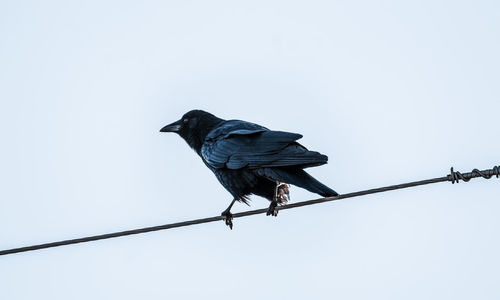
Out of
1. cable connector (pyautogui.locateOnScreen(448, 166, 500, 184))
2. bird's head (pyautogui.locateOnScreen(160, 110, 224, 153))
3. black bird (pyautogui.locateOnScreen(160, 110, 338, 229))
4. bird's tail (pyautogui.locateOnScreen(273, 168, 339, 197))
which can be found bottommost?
cable connector (pyautogui.locateOnScreen(448, 166, 500, 184))

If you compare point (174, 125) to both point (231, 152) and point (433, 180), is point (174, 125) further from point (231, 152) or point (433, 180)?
point (433, 180)

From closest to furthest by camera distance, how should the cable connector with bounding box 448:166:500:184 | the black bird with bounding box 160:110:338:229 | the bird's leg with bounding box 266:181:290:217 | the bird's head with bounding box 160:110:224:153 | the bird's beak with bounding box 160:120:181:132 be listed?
1. the cable connector with bounding box 448:166:500:184
2. the black bird with bounding box 160:110:338:229
3. the bird's leg with bounding box 266:181:290:217
4. the bird's head with bounding box 160:110:224:153
5. the bird's beak with bounding box 160:120:181:132

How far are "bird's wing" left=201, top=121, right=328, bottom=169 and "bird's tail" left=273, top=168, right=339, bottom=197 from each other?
0.28 ft

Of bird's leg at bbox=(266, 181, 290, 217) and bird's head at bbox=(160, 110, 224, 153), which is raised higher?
bird's head at bbox=(160, 110, 224, 153)

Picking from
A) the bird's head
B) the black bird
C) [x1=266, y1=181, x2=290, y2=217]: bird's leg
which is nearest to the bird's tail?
the black bird

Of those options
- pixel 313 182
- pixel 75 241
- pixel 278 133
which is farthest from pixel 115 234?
pixel 278 133

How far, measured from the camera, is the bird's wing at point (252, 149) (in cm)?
725

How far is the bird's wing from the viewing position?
7.25 meters

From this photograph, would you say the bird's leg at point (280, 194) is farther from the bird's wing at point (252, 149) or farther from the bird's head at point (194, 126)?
the bird's head at point (194, 126)

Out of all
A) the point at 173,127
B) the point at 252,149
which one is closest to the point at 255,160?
the point at 252,149

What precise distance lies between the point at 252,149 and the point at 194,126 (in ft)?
6.60

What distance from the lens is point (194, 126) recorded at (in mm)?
9852

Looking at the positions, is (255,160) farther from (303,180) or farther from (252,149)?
(303,180)

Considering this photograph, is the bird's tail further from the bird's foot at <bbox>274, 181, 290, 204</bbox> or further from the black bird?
the bird's foot at <bbox>274, 181, 290, 204</bbox>
